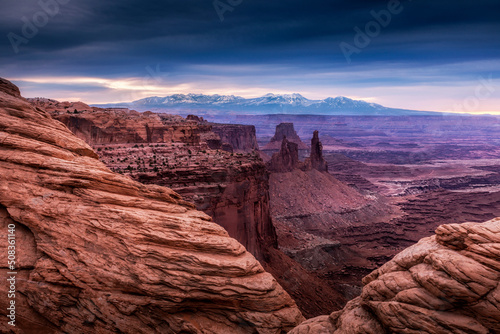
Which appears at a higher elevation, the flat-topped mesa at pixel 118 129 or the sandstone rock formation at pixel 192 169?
the flat-topped mesa at pixel 118 129

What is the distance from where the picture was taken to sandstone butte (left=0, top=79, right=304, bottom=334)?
1400 centimetres

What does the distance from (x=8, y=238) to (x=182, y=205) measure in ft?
20.5

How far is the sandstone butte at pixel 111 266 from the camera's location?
45.9 ft

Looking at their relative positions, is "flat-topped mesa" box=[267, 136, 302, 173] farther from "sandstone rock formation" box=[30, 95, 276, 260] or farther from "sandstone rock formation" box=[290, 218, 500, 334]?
"sandstone rock formation" box=[290, 218, 500, 334]

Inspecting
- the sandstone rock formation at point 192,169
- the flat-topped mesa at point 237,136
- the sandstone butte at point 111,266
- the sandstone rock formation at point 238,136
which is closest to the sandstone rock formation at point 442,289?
the sandstone butte at point 111,266

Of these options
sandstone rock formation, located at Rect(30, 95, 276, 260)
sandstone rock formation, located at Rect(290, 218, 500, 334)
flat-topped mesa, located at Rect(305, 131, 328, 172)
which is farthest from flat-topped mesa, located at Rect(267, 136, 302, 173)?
sandstone rock formation, located at Rect(290, 218, 500, 334)

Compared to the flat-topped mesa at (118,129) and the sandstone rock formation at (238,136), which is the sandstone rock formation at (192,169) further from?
the sandstone rock formation at (238,136)

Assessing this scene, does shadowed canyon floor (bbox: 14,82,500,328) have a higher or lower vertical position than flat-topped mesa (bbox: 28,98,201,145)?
lower

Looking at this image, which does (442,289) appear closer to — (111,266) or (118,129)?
(111,266)

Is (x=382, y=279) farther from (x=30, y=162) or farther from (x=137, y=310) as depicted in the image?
(x=30, y=162)

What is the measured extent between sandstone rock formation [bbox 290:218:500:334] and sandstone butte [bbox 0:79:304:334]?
3.76 meters

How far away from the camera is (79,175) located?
49.8 ft

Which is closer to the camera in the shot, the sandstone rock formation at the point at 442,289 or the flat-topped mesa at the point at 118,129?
the sandstone rock formation at the point at 442,289

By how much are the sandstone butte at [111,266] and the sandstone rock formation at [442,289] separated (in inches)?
148
